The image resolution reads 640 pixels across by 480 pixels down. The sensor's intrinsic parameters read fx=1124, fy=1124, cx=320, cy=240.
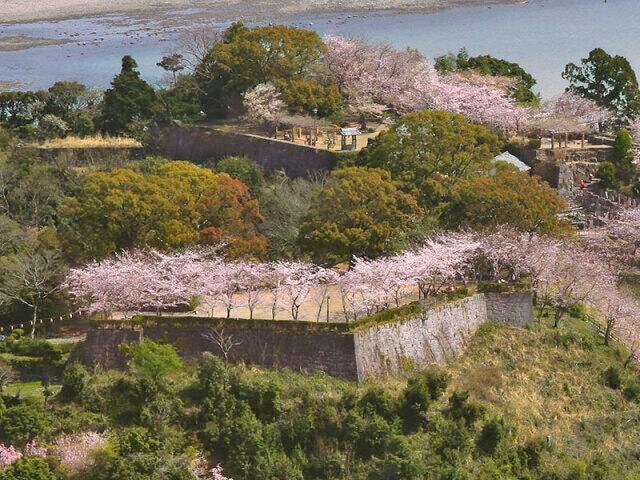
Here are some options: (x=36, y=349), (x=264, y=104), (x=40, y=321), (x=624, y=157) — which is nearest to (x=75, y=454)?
(x=36, y=349)

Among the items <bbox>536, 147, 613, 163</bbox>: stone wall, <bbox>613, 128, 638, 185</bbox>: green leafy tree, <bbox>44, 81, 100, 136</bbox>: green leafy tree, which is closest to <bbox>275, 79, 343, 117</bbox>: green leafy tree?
<bbox>536, 147, 613, 163</bbox>: stone wall

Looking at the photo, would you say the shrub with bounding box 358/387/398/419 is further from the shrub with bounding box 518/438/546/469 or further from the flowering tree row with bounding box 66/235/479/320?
the flowering tree row with bounding box 66/235/479/320

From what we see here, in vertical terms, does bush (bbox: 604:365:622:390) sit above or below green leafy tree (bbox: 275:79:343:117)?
below

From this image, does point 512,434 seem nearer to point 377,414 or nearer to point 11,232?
point 377,414

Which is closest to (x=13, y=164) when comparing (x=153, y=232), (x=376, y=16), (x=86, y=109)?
(x=86, y=109)

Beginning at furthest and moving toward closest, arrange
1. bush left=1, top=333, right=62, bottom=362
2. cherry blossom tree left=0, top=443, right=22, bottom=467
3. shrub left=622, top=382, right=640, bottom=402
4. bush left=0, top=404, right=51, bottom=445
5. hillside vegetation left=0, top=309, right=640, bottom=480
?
1. shrub left=622, top=382, right=640, bottom=402
2. bush left=1, top=333, right=62, bottom=362
3. hillside vegetation left=0, top=309, right=640, bottom=480
4. bush left=0, top=404, right=51, bottom=445
5. cherry blossom tree left=0, top=443, right=22, bottom=467

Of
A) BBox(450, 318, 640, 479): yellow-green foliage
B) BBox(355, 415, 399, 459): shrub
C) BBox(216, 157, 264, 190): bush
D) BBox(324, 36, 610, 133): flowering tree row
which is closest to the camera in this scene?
BBox(355, 415, 399, 459): shrub

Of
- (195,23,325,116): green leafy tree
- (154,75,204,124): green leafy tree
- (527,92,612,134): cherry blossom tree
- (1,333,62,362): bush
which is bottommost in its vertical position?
(1,333,62,362): bush

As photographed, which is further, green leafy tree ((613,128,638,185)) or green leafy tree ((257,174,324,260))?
green leafy tree ((613,128,638,185))
